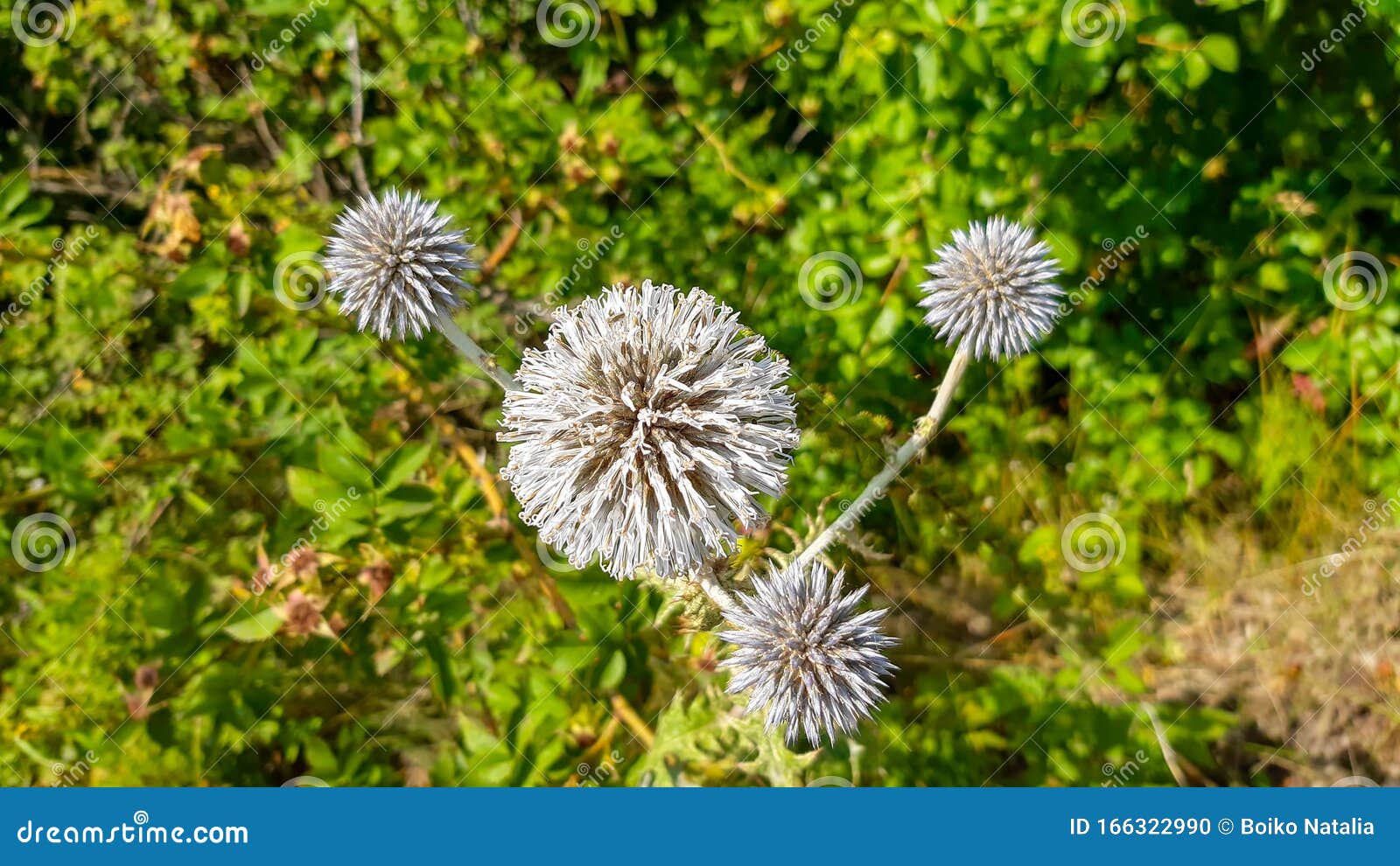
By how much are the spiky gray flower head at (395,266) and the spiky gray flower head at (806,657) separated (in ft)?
3.57

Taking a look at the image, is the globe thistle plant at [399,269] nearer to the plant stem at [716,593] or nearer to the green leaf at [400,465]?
the green leaf at [400,465]

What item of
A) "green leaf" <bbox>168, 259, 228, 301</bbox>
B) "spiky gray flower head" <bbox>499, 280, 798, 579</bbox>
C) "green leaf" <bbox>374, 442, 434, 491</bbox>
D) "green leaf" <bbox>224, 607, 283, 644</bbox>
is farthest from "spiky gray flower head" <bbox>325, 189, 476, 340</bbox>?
"green leaf" <bbox>224, 607, 283, 644</bbox>

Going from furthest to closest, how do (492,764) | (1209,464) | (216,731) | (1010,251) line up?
(1209,464) < (216,731) < (492,764) < (1010,251)

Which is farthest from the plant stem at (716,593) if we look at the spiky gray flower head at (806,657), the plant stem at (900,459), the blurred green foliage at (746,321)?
the blurred green foliage at (746,321)

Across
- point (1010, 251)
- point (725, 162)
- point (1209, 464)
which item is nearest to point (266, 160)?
point (725, 162)

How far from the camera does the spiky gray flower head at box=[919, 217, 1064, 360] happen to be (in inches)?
85.7

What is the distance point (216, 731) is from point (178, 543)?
0.98m

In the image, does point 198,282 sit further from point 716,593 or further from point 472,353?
A: point 716,593

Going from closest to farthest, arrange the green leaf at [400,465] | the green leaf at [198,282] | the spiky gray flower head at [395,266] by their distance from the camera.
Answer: the spiky gray flower head at [395,266]
the green leaf at [400,465]
the green leaf at [198,282]

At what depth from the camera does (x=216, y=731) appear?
2938mm

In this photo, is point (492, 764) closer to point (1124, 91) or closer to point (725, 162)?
point (725, 162)

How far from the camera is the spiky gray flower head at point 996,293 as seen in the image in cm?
218

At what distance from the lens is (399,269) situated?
2164 mm

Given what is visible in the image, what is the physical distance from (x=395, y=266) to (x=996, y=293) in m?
1.53
